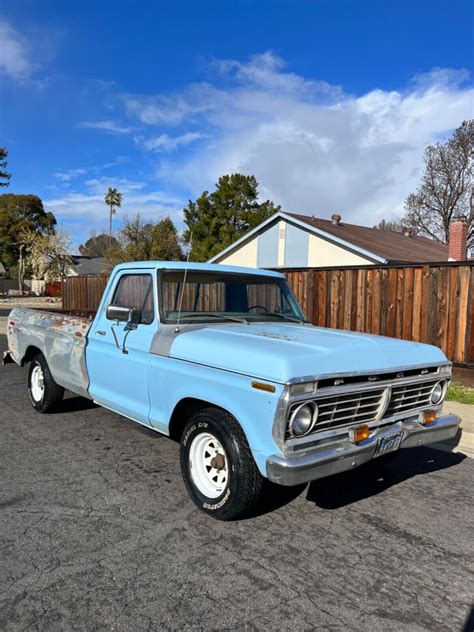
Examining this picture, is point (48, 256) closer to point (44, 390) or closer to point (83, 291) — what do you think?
point (83, 291)

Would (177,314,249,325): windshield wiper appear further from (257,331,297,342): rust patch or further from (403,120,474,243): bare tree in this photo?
(403,120,474,243): bare tree

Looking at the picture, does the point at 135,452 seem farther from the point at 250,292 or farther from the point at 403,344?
the point at 403,344

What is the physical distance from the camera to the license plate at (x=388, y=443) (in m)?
3.41

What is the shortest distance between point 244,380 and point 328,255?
18.0 meters

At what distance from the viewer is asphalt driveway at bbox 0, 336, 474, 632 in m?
2.58

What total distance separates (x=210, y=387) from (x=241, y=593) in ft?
4.24

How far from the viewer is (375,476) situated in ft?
15.0

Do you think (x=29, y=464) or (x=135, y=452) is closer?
(x=29, y=464)

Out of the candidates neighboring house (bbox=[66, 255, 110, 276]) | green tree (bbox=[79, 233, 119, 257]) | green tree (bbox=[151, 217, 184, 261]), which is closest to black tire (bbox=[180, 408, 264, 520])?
green tree (bbox=[151, 217, 184, 261])

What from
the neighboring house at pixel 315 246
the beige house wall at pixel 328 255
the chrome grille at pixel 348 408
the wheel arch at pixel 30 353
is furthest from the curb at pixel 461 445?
the beige house wall at pixel 328 255

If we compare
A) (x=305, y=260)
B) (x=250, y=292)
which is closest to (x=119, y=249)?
(x=305, y=260)

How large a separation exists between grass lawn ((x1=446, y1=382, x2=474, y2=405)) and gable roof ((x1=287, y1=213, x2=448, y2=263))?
36.7ft

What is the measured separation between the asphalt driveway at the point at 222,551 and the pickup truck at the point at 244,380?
39 cm

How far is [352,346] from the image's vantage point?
11.6 ft
